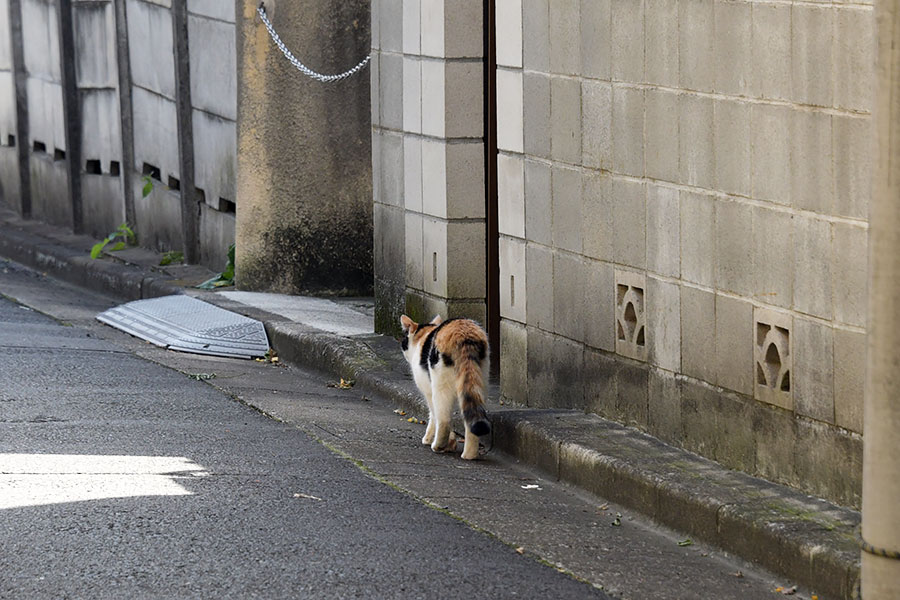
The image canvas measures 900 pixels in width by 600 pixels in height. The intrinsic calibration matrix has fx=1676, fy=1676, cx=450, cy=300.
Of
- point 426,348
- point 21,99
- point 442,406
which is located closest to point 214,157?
point 21,99

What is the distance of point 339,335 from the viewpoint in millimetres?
10742

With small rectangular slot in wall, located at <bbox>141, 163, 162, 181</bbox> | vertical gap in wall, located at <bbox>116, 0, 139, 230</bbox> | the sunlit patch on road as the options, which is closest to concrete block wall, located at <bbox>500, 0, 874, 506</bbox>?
the sunlit patch on road

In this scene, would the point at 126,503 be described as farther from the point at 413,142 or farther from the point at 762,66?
the point at 413,142

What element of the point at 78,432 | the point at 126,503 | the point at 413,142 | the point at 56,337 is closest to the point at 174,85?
the point at 56,337

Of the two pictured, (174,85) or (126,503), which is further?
(174,85)

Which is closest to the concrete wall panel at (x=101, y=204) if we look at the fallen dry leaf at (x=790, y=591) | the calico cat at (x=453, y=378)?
the calico cat at (x=453, y=378)

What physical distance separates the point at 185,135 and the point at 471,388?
7397 mm

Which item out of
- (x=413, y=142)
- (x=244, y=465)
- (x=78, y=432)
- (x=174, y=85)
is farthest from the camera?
(x=174, y=85)

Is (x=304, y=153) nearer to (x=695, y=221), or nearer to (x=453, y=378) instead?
(x=453, y=378)

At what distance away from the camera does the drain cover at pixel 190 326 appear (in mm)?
11117

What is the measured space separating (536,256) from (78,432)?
237 cm

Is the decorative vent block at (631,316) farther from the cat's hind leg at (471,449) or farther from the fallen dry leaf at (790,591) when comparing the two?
the fallen dry leaf at (790,591)

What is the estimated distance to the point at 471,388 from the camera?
769 centimetres

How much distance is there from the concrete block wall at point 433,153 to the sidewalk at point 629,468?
55 cm
